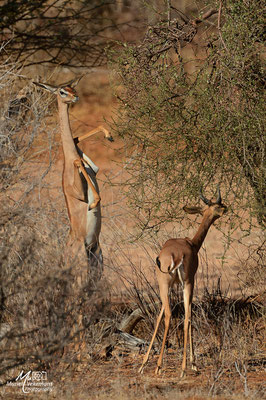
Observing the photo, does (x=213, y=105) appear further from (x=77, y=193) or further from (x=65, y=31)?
(x=65, y=31)

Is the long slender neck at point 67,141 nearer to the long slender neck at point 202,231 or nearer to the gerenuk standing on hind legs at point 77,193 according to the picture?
the gerenuk standing on hind legs at point 77,193

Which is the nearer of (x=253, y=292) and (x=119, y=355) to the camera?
(x=119, y=355)

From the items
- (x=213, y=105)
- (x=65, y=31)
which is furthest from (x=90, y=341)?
(x=65, y=31)

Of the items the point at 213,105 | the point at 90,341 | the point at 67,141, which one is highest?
the point at 213,105

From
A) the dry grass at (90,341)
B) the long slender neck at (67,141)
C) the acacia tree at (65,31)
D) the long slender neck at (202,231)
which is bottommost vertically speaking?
the dry grass at (90,341)

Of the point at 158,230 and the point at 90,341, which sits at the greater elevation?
the point at 158,230

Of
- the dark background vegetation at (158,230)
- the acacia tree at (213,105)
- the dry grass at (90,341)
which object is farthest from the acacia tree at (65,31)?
the dry grass at (90,341)

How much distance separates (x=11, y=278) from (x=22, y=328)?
379 mm

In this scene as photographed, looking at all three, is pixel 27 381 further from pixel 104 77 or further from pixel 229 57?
pixel 104 77

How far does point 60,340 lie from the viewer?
15.9 ft

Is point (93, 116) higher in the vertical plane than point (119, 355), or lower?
higher

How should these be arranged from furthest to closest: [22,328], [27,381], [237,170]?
[237,170], [27,381], [22,328]

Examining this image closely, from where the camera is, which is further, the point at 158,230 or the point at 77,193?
the point at 158,230

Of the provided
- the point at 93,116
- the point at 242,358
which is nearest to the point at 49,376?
the point at 242,358
